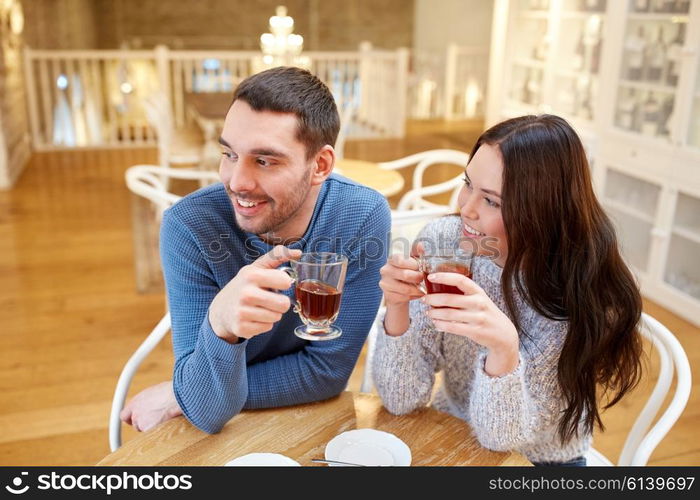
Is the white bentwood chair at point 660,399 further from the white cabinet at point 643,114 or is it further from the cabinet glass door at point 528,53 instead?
the cabinet glass door at point 528,53

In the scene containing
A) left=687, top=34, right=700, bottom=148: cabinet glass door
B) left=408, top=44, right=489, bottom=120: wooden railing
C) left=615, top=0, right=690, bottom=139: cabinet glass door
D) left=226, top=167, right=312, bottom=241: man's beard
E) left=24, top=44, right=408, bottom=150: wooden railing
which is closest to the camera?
left=226, top=167, right=312, bottom=241: man's beard

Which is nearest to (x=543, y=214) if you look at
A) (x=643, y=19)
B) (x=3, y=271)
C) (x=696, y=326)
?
(x=696, y=326)

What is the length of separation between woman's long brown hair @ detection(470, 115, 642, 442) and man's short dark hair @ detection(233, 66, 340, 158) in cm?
30

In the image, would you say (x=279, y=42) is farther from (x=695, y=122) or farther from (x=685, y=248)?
(x=685, y=248)

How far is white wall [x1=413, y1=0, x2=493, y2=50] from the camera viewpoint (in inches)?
401

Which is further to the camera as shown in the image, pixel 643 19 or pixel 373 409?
pixel 643 19

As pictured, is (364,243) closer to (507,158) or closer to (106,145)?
(507,158)

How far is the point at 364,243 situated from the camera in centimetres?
141

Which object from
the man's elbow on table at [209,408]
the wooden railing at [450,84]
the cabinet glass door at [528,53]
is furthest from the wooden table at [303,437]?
the wooden railing at [450,84]

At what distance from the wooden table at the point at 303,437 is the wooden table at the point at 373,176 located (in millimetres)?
1751

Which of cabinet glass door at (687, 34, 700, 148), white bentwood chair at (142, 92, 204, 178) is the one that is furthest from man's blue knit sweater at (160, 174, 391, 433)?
white bentwood chair at (142, 92, 204, 178)

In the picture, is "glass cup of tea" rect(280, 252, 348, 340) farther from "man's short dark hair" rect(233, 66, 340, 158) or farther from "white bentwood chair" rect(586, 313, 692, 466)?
"white bentwood chair" rect(586, 313, 692, 466)
